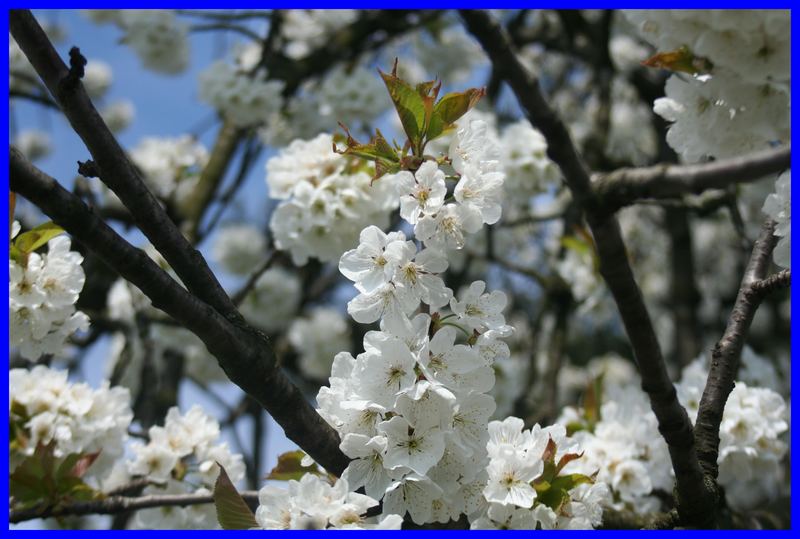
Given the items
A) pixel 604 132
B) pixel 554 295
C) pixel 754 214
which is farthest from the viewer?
pixel 754 214

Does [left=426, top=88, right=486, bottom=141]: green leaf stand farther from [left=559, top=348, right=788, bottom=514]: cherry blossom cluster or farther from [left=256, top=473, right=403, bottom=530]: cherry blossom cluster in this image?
[left=559, top=348, right=788, bottom=514]: cherry blossom cluster

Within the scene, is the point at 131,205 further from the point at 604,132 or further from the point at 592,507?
the point at 604,132

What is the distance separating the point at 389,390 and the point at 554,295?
8.79 feet

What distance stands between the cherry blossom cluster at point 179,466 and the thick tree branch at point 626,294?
3.57 feet

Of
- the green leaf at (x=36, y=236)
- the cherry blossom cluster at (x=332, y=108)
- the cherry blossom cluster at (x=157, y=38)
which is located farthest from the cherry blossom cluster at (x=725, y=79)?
the cherry blossom cluster at (x=157, y=38)

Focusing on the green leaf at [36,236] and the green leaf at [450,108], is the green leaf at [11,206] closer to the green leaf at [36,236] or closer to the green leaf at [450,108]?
the green leaf at [36,236]

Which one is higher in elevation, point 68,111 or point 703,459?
point 68,111

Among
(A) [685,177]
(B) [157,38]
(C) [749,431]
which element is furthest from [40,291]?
(B) [157,38]

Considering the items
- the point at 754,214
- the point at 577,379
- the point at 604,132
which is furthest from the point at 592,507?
the point at 577,379

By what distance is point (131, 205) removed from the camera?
121 cm

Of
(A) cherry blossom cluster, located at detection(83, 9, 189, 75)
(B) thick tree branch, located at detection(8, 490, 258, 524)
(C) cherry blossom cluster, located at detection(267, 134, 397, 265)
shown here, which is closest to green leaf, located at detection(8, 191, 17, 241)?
(B) thick tree branch, located at detection(8, 490, 258, 524)

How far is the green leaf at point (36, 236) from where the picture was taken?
1.53 metres

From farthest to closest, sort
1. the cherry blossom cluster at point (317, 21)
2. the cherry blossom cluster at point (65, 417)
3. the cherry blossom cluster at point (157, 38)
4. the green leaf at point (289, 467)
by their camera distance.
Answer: the cherry blossom cluster at point (317, 21), the cherry blossom cluster at point (157, 38), the cherry blossom cluster at point (65, 417), the green leaf at point (289, 467)

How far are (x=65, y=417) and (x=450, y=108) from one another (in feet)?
3.99
